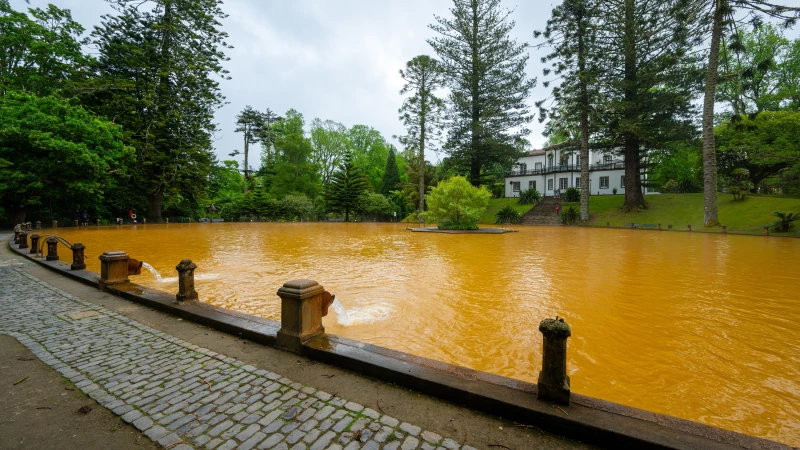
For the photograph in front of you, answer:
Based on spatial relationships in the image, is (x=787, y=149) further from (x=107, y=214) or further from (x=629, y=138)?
(x=107, y=214)

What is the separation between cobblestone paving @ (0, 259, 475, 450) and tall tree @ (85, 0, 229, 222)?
1072 inches

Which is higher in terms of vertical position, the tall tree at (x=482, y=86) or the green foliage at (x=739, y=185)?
the tall tree at (x=482, y=86)

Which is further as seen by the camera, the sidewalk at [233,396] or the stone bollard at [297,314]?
the stone bollard at [297,314]

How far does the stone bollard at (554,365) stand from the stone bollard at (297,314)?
2.37 metres

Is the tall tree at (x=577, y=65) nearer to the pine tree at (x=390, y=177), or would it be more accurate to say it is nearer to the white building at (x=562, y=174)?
the white building at (x=562, y=174)

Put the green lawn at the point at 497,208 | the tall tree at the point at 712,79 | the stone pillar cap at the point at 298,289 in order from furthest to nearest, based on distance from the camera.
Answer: the green lawn at the point at 497,208
the tall tree at the point at 712,79
the stone pillar cap at the point at 298,289

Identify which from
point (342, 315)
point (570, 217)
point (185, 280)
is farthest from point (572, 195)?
point (185, 280)

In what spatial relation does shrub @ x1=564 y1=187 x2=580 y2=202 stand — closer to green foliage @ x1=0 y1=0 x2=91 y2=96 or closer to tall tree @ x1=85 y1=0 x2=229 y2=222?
tall tree @ x1=85 y1=0 x2=229 y2=222

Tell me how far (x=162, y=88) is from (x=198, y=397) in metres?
32.3

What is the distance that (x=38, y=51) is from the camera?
23781mm

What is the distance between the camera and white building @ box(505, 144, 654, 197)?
130ft

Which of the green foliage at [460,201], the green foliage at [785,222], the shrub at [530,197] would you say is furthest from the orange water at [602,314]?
the shrub at [530,197]

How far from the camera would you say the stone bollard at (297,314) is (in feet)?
11.7

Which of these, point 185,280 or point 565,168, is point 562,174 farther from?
point 185,280
